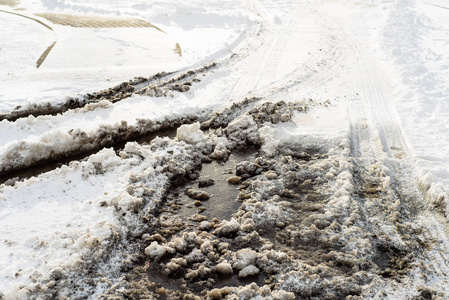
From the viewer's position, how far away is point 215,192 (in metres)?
7.31

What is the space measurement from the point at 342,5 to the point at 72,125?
1303 centimetres

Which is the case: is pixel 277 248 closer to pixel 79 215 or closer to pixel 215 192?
pixel 215 192

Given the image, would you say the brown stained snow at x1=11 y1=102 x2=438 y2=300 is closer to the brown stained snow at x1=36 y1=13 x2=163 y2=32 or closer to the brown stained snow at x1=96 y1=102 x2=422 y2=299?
the brown stained snow at x1=96 y1=102 x2=422 y2=299

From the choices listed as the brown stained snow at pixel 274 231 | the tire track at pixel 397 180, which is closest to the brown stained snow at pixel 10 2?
the brown stained snow at pixel 274 231

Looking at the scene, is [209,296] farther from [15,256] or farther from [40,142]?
[40,142]

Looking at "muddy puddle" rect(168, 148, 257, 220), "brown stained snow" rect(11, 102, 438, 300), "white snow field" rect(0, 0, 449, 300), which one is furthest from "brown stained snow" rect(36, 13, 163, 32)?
"muddy puddle" rect(168, 148, 257, 220)

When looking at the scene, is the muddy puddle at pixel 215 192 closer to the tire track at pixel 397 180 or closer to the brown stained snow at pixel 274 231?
the brown stained snow at pixel 274 231

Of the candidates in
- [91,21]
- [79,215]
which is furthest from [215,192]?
[91,21]

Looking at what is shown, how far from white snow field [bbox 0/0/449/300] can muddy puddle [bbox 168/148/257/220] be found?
0.67 feet

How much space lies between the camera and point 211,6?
1683cm

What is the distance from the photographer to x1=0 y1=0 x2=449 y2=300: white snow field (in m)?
5.73

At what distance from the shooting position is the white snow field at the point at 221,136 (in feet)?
18.8

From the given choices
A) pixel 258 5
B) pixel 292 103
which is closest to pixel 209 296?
pixel 292 103

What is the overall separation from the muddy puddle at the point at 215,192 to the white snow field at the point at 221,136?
20 cm
